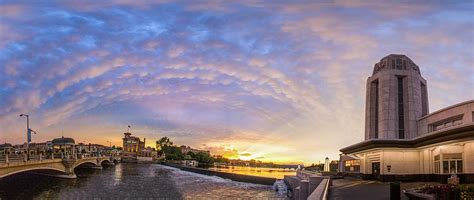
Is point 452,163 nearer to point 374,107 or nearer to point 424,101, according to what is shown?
point 374,107

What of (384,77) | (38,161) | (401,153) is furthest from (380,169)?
(38,161)

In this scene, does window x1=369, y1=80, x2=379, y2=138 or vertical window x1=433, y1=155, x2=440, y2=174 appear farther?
window x1=369, y1=80, x2=379, y2=138

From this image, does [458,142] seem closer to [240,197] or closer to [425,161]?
[425,161]

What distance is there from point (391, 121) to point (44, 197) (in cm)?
4913

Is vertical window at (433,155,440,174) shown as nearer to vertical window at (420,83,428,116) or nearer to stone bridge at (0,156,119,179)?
vertical window at (420,83,428,116)

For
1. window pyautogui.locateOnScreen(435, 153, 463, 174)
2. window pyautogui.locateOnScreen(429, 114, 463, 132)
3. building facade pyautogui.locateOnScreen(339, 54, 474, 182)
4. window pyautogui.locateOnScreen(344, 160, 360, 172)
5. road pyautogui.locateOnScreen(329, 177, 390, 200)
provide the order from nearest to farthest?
1. road pyautogui.locateOnScreen(329, 177, 390, 200)
2. window pyautogui.locateOnScreen(435, 153, 463, 174)
3. building facade pyautogui.locateOnScreen(339, 54, 474, 182)
4. window pyautogui.locateOnScreen(429, 114, 463, 132)
5. window pyautogui.locateOnScreen(344, 160, 360, 172)

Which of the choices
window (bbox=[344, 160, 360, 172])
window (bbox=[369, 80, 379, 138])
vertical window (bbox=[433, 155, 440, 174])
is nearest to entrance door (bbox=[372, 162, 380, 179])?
vertical window (bbox=[433, 155, 440, 174])

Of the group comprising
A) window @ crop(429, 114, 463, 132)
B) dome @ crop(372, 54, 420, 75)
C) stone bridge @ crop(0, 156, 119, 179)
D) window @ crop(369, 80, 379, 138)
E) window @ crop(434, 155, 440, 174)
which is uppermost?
dome @ crop(372, 54, 420, 75)

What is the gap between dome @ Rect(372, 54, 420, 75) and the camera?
63.5 meters

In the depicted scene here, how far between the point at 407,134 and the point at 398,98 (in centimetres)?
592

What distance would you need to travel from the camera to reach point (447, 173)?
107 ft

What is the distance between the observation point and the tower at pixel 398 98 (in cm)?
6031

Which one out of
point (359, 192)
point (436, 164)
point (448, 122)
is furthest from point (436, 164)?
point (448, 122)

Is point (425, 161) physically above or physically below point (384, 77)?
below
